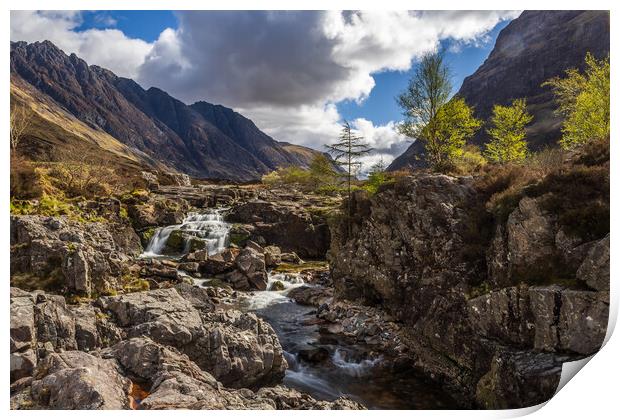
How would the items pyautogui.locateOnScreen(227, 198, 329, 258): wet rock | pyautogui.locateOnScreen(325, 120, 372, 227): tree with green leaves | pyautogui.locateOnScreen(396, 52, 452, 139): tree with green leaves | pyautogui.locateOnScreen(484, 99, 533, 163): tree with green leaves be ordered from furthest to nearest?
pyautogui.locateOnScreen(227, 198, 329, 258): wet rock, pyautogui.locateOnScreen(484, 99, 533, 163): tree with green leaves, pyautogui.locateOnScreen(396, 52, 452, 139): tree with green leaves, pyautogui.locateOnScreen(325, 120, 372, 227): tree with green leaves

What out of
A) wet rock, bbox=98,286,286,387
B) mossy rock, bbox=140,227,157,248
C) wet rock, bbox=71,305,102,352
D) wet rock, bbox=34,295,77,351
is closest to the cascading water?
wet rock, bbox=98,286,286,387

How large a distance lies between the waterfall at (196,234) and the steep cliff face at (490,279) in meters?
23.8

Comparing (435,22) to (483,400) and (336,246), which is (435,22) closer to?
(483,400)

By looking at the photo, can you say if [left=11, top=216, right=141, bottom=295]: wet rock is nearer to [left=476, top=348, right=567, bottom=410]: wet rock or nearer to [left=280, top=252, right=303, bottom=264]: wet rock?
[left=476, top=348, right=567, bottom=410]: wet rock

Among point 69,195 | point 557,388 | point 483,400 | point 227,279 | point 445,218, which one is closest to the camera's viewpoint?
point 557,388

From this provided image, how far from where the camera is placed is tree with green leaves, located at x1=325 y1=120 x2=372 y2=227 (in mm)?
23500

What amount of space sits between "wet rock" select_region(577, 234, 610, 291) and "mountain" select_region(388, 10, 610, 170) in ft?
307

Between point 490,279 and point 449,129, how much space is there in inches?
646

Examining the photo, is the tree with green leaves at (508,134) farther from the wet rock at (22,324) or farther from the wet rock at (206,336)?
the wet rock at (22,324)

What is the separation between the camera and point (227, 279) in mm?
28938

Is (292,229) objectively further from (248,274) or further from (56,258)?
(56,258)

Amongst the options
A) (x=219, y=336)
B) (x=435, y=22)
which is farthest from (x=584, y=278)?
(x=219, y=336)
